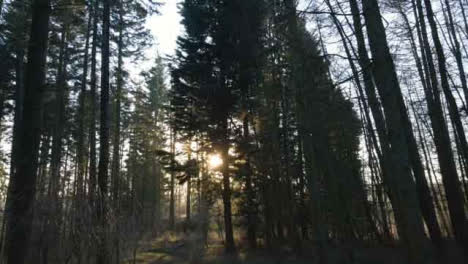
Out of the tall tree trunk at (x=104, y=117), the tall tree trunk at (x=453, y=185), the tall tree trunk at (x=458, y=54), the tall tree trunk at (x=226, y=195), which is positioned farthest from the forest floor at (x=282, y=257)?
the tall tree trunk at (x=458, y=54)

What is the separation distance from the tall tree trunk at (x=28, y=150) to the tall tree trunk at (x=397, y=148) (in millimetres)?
4655

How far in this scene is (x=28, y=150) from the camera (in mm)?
4430

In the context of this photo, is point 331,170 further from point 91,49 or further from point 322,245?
point 91,49

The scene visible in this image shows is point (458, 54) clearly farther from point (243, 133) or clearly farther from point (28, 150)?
point (28, 150)

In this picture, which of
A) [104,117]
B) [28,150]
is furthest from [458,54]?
[28,150]

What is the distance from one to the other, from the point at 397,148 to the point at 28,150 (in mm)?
4828

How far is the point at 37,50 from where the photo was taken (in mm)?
4781

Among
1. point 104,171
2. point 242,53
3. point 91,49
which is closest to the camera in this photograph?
point 104,171

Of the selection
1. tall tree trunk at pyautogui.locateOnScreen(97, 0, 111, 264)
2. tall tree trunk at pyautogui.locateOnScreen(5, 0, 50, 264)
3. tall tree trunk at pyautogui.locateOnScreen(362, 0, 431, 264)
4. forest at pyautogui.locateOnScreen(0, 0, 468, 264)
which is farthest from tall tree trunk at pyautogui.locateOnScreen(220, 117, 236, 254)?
tall tree trunk at pyautogui.locateOnScreen(362, 0, 431, 264)

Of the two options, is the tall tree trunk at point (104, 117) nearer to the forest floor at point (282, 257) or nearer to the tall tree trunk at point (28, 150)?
the tall tree trunk at point (28, 150)

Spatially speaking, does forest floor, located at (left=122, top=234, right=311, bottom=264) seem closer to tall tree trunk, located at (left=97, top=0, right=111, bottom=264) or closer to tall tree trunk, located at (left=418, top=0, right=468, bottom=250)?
tall tree trunk, located at (left=97, top=0, right=111, bottom=264)

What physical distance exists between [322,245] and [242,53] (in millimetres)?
7099

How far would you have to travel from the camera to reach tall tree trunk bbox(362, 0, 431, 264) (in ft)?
12.1

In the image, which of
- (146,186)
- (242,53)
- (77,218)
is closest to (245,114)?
(242,53)
